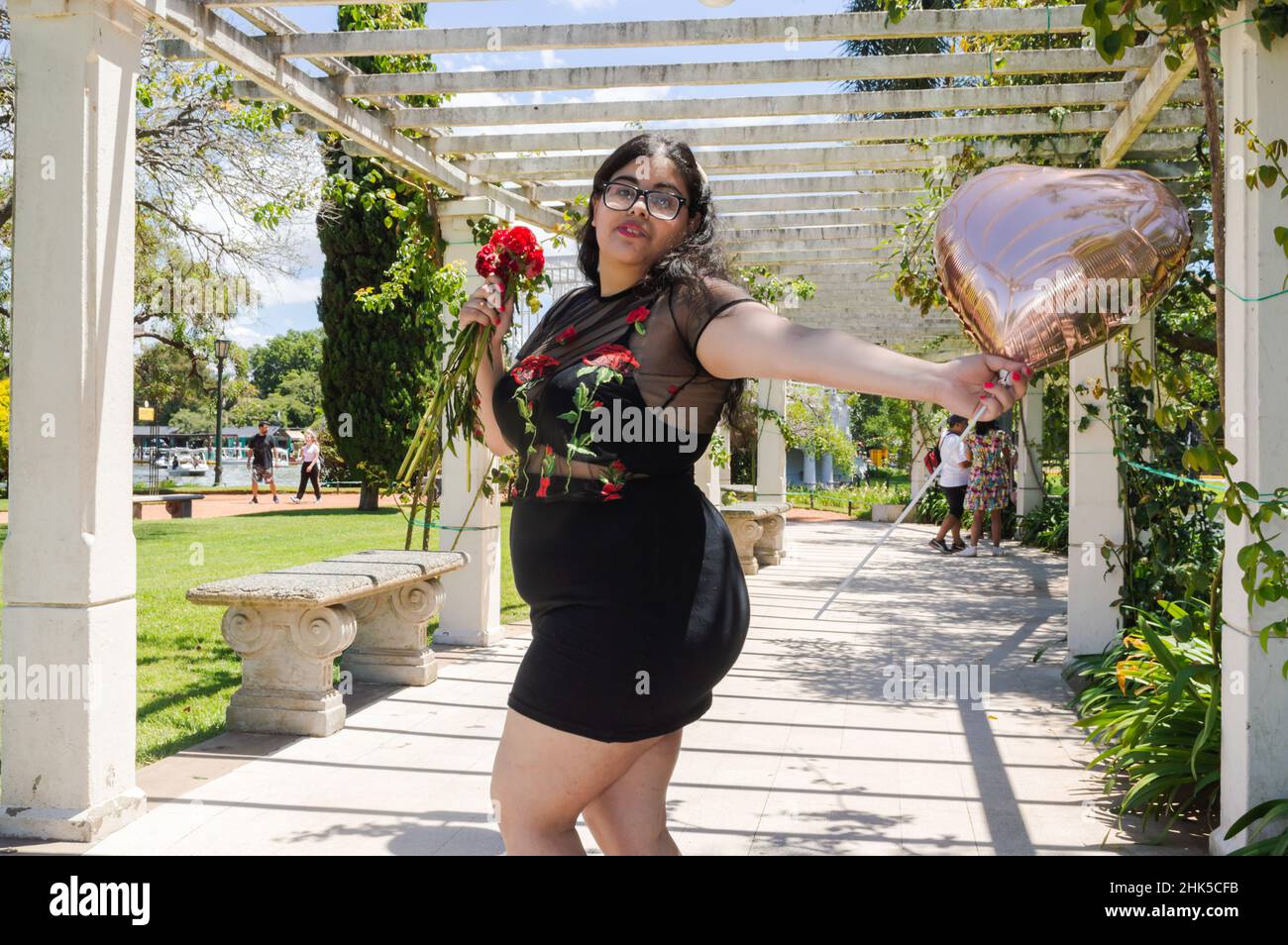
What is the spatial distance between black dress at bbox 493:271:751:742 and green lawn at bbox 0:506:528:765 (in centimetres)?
341

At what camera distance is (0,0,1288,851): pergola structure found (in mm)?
3137

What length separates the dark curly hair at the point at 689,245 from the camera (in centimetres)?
182

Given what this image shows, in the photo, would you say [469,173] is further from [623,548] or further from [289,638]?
[623,548]

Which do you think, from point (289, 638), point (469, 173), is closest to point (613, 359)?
point (289, 638)

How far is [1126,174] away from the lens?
182cm

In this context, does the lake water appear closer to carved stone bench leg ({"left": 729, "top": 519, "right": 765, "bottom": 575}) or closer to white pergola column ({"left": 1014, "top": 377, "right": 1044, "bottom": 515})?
white pergola column ({"left": 1014, "top": 377, "right": 1044, "bottom": 515})

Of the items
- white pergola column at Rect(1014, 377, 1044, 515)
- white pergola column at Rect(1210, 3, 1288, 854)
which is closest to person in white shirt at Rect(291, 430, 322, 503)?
white pergola column at Rect(1014, 377, 1044, 515)

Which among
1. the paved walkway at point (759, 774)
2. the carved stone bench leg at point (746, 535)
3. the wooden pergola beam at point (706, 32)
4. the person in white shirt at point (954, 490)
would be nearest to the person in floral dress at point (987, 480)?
the person in white shirt at point (954, 490)

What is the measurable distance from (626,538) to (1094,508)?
4.91 metres

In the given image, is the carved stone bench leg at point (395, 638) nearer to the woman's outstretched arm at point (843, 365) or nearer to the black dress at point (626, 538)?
the black dress at point (626, 538)

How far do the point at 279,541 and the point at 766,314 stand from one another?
12540mm

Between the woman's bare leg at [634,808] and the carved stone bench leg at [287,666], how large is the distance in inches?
117

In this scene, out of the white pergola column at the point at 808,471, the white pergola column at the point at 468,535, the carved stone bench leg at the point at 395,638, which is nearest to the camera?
the carved stone bench leg at the point at 395,638

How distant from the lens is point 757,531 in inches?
421
